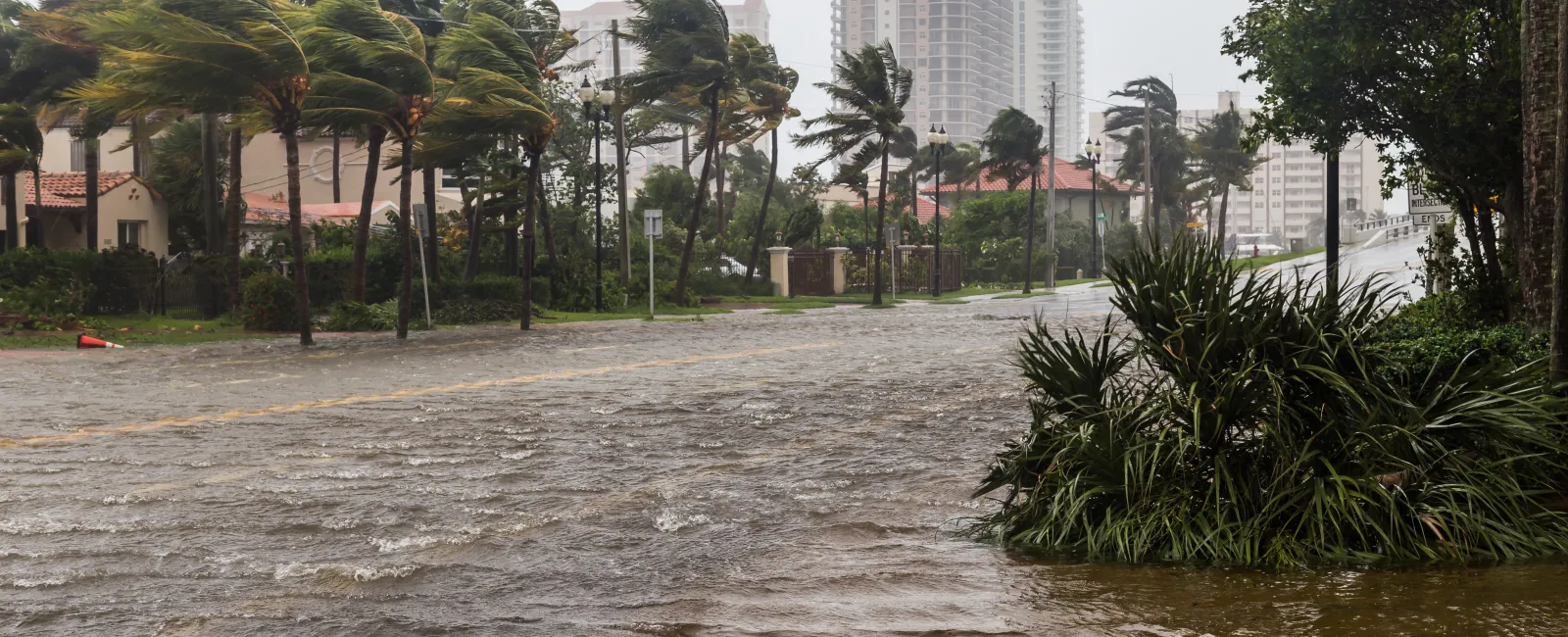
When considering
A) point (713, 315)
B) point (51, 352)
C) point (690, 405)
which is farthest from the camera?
point (713, 315)

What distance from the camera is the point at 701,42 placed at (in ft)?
135

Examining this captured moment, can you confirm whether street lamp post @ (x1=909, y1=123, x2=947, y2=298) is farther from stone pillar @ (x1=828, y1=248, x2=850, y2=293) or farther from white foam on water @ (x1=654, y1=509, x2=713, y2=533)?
white foam on water @ (x1=654, y1=509, x2=713, y2=533)

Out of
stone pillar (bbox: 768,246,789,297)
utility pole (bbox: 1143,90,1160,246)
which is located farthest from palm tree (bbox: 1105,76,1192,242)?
stone pillar (bbox: 768,246,789,297)

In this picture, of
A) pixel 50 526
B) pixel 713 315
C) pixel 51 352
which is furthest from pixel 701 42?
pixel 50 526

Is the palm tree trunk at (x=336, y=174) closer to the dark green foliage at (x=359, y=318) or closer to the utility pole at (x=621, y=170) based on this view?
the utility pole at (x=621, y=170)

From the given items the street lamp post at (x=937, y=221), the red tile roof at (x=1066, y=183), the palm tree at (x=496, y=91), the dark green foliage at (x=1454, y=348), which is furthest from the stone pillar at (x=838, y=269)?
the dark green foliage at (x=1454, y=348)

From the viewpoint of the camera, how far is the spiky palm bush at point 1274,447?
683 centimetres

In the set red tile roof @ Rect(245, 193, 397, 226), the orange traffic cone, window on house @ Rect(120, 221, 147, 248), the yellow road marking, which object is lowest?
the yellow road marking

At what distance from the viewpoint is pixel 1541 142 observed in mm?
8359

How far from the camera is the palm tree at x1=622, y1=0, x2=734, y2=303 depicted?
40.9 meters

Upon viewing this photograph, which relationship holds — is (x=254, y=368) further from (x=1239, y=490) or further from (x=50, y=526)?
(x=1239, y=490)

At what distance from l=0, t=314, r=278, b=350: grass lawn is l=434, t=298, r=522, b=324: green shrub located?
15.1ft

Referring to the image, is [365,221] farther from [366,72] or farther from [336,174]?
[336,174]

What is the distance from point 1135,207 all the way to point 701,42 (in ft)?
449
